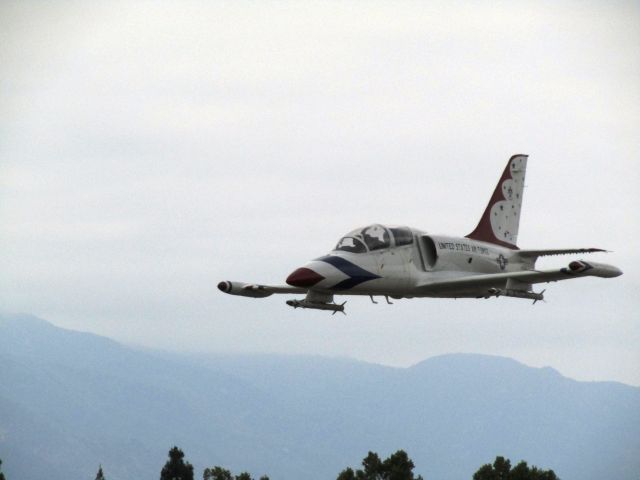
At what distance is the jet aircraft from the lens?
61.2m

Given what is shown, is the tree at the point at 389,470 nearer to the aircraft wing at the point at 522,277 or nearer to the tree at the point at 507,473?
A: the tree at the point at 507,473

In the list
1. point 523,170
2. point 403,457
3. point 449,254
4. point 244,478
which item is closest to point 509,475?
point 403,457

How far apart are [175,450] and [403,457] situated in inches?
1291

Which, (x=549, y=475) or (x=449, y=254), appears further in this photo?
(x=549, y=475)

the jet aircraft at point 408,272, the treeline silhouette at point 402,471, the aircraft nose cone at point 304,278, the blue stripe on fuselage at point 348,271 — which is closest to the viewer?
the aircraft nose cone at point 304,278

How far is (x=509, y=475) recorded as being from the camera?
12712 cm

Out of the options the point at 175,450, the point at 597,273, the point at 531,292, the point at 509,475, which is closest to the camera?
the point at 597,273

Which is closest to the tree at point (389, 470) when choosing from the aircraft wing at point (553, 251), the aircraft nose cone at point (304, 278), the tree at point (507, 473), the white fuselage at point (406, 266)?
the tree at point (507, 473)

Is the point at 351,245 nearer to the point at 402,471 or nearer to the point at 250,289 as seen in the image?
the point at 250,289

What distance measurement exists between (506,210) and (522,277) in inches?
527

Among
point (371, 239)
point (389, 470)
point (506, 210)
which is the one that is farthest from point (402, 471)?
point (371, 239)

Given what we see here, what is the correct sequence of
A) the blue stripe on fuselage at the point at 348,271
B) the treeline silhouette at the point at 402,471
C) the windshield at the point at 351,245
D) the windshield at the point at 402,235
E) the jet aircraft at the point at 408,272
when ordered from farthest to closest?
the treeline silhouette at the point at 402,471
the windshield at the point at 402,235
the windshield at the point at 351,245
the blue stripe on fuselage at the point at 348,271
the jet aircraft at the point at 408,272

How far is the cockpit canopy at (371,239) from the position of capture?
63.2 metres

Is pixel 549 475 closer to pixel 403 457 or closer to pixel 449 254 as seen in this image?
pixel 403 457
